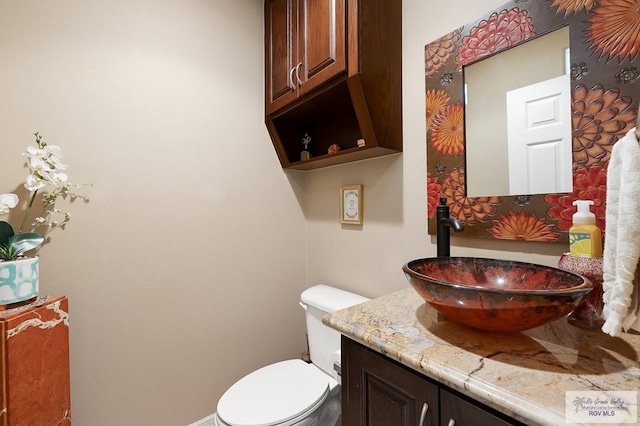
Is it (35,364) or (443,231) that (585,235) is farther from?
(35,364)

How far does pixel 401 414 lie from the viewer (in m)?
0.60

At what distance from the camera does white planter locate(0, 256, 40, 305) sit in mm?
873

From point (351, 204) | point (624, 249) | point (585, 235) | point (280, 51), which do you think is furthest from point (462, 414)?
point (280, 51)

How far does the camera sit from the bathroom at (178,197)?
3.58 ft

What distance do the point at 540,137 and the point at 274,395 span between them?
4.52 feet

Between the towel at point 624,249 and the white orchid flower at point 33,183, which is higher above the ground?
the white orchid flower at point 33,183

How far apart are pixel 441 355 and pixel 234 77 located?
1634mm

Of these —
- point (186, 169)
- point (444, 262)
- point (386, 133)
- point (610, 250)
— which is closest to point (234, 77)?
point (186, 169)

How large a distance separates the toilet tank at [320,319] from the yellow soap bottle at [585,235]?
832 millimetres

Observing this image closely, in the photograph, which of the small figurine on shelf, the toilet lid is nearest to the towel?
the toilet lid

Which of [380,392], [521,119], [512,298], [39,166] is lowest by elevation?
[380,392]

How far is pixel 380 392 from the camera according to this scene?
0.64 m

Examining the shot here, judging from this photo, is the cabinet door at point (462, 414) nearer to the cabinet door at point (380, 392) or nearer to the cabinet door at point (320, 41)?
the cabinet door at point (380, 392)

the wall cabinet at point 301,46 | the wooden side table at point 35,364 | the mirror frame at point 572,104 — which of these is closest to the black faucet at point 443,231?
the mirror frame at point 572,104
